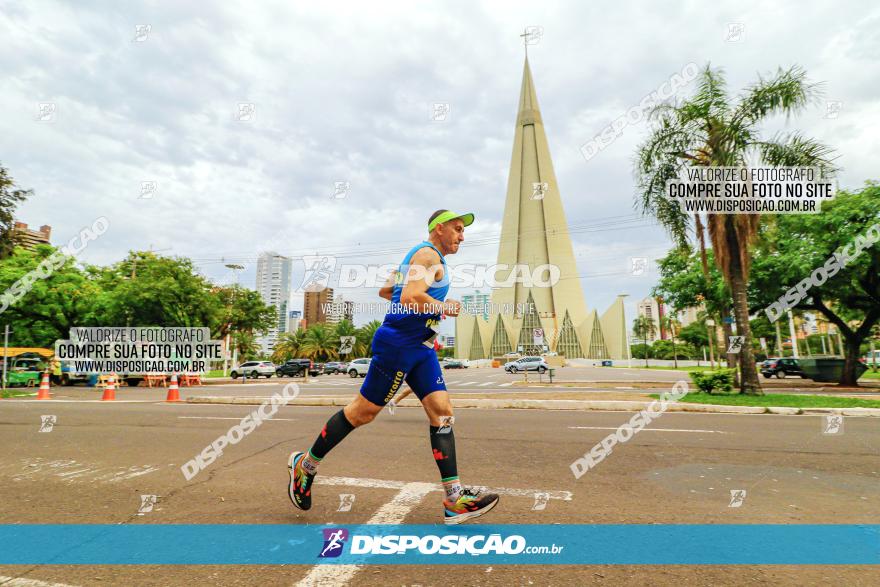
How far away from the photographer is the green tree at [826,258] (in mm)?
16781

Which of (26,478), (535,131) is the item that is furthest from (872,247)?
(535,131)

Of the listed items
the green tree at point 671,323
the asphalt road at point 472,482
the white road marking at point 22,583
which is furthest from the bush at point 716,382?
the white road marking at point 22,583

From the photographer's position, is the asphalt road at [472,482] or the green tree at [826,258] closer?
the asphalt road at [472,482]

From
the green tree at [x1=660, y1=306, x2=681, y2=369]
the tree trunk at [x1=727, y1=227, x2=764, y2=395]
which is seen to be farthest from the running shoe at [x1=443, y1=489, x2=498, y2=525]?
the green tree at [x1=660, y1=306, x2=681, y2=369]

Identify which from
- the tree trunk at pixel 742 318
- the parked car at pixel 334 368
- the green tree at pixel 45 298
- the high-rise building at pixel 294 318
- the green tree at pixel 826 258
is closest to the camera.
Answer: the tree trunk at pixel 742 318

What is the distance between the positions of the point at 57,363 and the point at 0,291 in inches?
214

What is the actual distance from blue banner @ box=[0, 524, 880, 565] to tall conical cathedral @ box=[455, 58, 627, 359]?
87.4 meters

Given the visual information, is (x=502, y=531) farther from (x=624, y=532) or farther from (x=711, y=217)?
(x=711, y=217)

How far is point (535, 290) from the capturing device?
308 feet

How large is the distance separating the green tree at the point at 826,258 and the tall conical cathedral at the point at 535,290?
69.8 meters

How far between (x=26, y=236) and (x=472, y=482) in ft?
114

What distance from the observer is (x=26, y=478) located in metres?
4.18

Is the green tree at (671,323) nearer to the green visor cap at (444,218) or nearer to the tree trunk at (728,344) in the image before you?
the tree trunk at (728,344)

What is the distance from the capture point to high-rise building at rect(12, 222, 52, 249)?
75.2 feet
